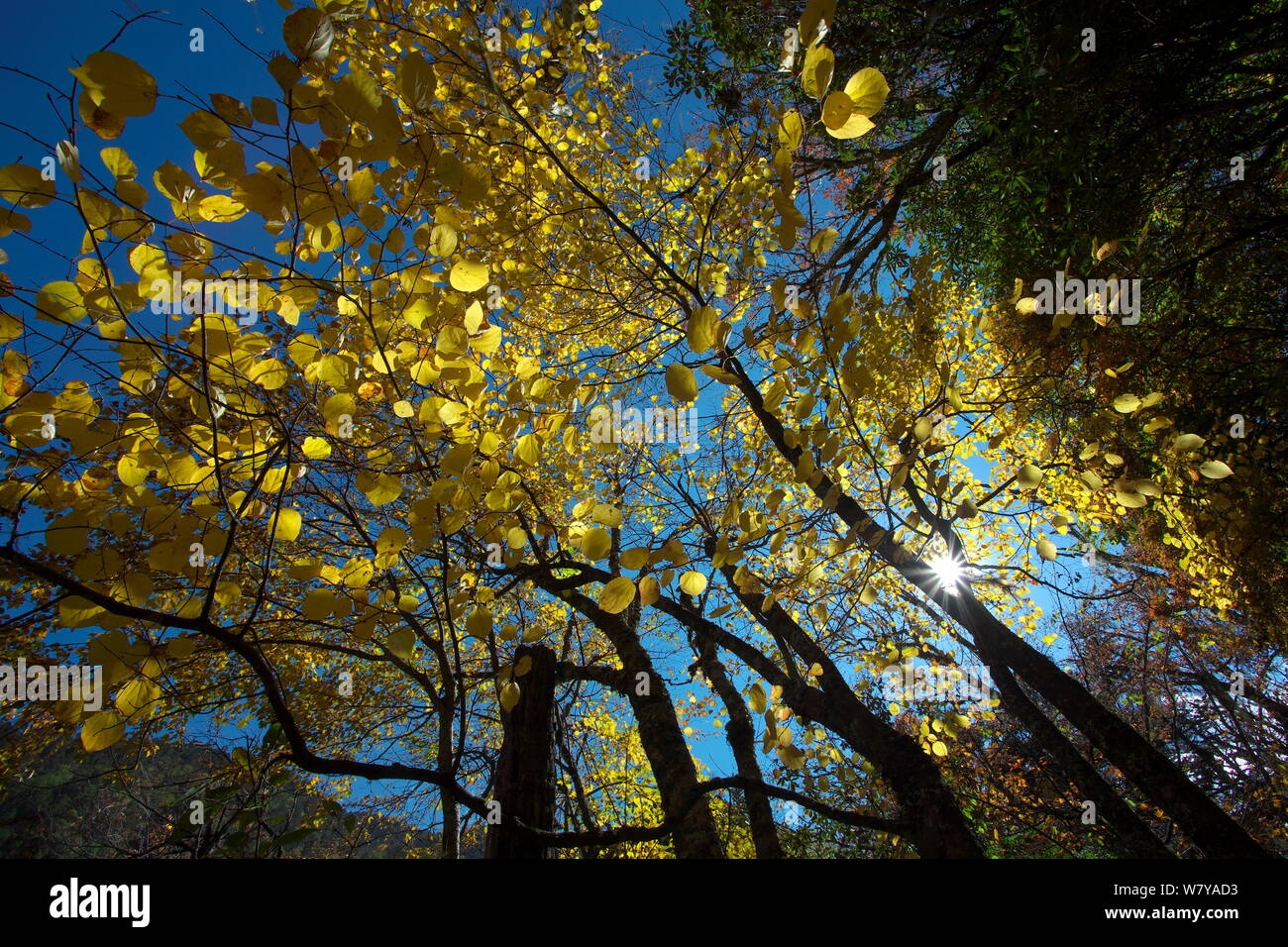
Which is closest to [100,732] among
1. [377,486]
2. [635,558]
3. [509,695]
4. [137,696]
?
[137,696]

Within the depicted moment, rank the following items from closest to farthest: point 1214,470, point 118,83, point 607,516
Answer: point 118,83 → point 607,516 → point 1214,470

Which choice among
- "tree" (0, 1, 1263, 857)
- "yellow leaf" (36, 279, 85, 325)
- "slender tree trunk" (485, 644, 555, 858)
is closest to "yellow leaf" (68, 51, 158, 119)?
"tree" (0, 1, 1263, 857)

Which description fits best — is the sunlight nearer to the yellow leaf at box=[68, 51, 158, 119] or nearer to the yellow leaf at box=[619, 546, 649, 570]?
the yellow leaf at box=[619, 546, 649, 570]

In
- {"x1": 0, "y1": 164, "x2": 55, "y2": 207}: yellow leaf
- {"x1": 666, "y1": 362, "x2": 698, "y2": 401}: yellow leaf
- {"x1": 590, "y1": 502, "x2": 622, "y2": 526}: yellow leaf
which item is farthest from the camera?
{"x1": 590, "y1": 502, "x2": 622, "y2": 526}: yellow leaf

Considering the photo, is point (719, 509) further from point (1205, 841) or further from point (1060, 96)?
point (1060, 96)

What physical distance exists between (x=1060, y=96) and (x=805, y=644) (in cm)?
402

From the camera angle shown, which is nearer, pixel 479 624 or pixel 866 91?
pixel 866 91

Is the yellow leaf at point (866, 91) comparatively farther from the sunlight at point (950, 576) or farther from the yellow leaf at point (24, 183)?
the sunlight at point (950, 576)

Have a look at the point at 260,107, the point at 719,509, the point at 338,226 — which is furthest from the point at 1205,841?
the point at 260,107

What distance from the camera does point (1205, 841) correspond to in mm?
2703

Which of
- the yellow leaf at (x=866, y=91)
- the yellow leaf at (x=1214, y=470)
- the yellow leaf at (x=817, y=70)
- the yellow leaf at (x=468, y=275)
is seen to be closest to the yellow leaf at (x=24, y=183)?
the yellow leaf at (x=468, y=275)

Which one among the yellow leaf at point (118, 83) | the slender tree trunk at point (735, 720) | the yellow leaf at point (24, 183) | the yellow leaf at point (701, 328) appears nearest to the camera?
the yellow leaf at point (118, 83)

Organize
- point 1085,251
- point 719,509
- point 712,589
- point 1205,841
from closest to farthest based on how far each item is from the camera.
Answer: point 1205,841
point 712,589
point 1085,251
point 719,509

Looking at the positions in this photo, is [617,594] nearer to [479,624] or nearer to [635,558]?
[635,558]
